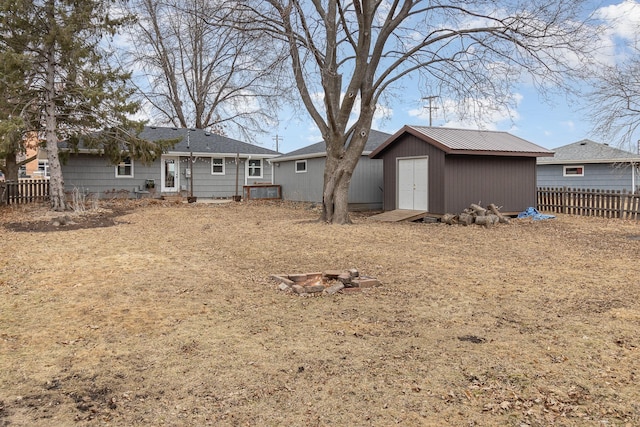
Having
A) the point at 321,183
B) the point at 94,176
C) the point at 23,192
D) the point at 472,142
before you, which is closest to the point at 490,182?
the point at 472,142

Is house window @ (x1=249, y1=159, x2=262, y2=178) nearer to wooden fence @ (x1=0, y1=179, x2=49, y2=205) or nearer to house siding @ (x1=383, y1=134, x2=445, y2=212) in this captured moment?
house siding @ (x1=383, y1=134, x2=445, y2=212)

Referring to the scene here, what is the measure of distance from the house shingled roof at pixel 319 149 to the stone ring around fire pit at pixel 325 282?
13800 mm

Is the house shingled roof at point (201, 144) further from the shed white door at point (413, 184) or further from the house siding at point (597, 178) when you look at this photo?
the house siding at point (597, 178)

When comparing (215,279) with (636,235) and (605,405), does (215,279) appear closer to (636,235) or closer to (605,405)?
(605,405)

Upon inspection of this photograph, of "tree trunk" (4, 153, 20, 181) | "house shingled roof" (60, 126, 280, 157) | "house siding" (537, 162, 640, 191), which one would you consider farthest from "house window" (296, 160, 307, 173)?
"house siding" (537, 162, 640, 191)

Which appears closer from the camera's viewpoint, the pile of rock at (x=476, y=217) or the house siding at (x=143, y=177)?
the pile of rock at (x=476, y=217)

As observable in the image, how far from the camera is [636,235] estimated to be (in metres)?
12.6

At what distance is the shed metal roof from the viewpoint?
52.1 feet

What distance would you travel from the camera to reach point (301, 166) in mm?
23484

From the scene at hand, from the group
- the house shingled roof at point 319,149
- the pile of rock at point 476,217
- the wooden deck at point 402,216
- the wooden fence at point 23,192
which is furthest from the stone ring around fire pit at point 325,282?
the wooden fence at point 23,192

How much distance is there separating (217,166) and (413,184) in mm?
11954

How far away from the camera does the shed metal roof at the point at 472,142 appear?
15.9 metres

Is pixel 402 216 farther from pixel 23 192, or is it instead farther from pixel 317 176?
pixel 23 192

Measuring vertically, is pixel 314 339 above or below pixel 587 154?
below
